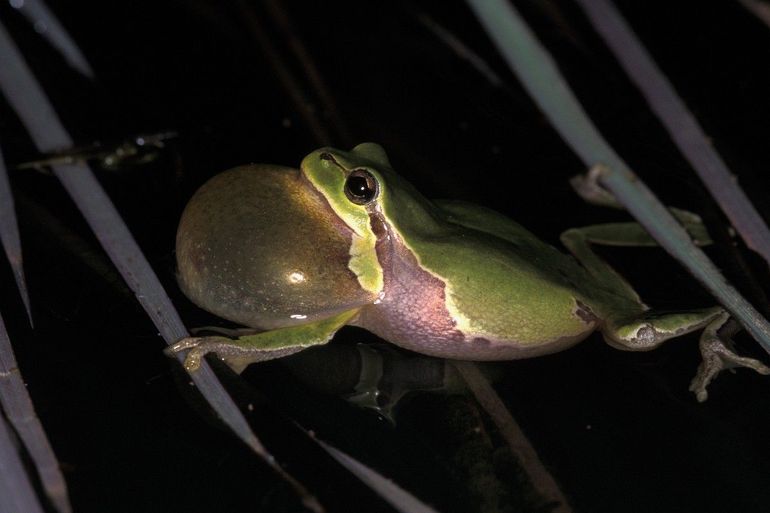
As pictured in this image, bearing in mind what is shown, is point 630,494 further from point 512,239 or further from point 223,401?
point 223,401

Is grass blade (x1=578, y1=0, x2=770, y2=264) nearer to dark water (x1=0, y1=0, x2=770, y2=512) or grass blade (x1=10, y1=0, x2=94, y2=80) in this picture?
dark water (x1=0, y1=0, x2=770, y2=512)

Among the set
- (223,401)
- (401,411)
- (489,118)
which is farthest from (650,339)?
(489,118)

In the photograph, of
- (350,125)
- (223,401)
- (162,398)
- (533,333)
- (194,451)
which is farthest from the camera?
(350,125)

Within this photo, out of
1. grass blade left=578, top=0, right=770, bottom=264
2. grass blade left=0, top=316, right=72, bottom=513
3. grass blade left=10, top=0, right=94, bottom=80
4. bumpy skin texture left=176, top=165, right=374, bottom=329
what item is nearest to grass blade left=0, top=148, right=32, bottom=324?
grass blade left=0, top=316, right=72, bottom=513

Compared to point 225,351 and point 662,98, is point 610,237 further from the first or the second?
point 225,351

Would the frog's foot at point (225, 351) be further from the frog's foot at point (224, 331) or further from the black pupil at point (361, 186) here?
the black pupil at point (361, 186)

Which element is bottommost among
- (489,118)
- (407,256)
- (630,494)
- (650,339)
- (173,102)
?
(630,494)

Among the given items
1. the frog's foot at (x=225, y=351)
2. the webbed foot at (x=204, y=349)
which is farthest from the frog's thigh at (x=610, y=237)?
the webbed foot at (x=204, y=349)
